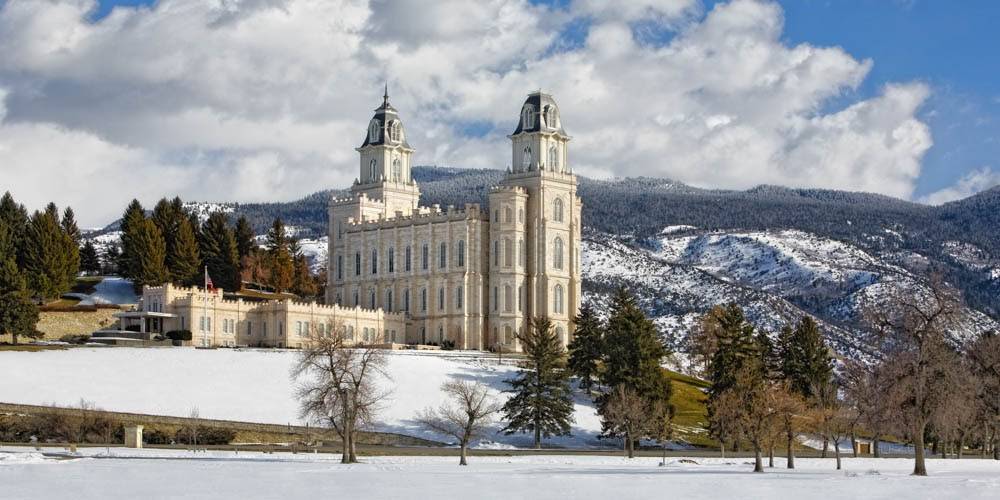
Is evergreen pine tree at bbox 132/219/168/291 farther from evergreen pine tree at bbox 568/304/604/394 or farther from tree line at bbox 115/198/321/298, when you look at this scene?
evergreen pine tree at bbox 568/304/604/394

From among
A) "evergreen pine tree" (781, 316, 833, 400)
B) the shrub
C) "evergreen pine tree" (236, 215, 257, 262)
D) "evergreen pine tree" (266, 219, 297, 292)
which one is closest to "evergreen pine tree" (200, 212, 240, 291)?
"evergreen pine tree" (266, 219, 297, 292)

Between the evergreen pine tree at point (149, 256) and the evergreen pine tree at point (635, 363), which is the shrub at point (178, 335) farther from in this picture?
the evergreen pine tree at point (635, 363)

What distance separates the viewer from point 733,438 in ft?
276

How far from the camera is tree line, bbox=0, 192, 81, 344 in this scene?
4161 inches

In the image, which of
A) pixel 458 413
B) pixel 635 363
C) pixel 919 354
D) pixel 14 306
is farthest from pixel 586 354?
pixel 919 354

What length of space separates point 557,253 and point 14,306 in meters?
40.1

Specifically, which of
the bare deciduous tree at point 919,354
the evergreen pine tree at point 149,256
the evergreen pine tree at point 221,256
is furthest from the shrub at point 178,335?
the bare deciduous tree at point 919,354

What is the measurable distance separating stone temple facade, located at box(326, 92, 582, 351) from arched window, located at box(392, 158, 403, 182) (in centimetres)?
688

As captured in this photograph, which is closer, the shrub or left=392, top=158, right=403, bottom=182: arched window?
the shrub

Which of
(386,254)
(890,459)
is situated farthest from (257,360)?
(890,459)

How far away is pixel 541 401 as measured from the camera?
8769cm

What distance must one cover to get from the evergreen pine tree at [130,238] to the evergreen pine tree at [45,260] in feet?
22.2

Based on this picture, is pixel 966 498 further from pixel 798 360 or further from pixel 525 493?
pixel 798 360

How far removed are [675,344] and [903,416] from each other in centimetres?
13409
